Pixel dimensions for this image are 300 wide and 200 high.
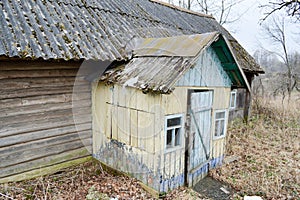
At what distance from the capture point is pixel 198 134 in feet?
19.6

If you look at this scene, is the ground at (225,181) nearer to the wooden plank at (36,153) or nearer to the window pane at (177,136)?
the wooden plank at (36,153)

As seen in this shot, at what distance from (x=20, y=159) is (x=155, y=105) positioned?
3480mm

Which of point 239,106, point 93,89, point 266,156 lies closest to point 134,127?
point 93,89

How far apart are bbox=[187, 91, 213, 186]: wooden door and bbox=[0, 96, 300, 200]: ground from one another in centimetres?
45

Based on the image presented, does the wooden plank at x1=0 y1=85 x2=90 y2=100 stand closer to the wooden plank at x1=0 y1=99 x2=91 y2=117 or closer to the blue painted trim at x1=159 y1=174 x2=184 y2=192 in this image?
the wooden plank at x1=0 y1=99 x2=91 y2=117

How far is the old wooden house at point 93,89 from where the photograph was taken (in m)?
4.96

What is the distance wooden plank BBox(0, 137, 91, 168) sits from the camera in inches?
206

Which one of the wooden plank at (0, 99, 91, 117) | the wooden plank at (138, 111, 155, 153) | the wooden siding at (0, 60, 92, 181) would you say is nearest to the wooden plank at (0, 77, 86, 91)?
the wooden siding at (0, 60, 92, 181)

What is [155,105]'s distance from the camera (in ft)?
16.2

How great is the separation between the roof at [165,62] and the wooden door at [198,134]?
3.31 ft

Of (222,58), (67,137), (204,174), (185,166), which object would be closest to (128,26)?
(222,58)

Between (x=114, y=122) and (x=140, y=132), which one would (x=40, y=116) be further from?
(x=140, y=132)

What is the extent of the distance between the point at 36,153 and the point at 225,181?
16.4ft

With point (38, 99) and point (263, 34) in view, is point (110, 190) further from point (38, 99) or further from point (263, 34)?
point (263, 34)
